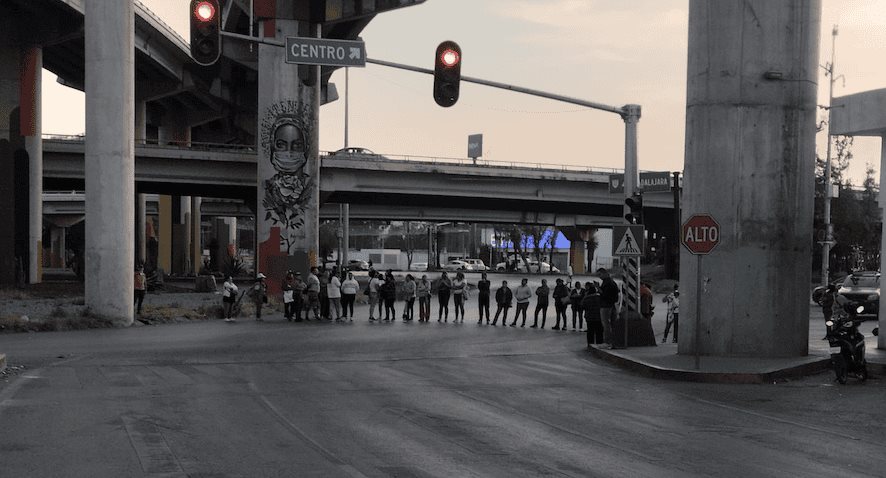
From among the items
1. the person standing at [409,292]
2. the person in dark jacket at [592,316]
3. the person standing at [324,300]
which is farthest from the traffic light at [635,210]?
the person standing at [324,300]

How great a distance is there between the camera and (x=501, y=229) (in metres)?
152

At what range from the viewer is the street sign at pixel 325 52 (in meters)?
22.2

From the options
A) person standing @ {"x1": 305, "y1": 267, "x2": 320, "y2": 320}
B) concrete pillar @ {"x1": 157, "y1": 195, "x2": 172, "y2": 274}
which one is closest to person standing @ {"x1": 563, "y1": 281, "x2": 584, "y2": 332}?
person standing @ {"x1": 305, "y1": 267, "x2": 320, "y2": 320}

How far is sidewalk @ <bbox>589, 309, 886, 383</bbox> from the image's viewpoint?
18.0 metres

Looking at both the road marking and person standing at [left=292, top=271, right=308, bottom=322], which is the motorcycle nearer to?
the road marking

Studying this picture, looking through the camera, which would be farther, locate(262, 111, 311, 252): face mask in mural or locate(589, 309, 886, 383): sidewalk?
locate(262, 111, 311, 252): face mask in mural

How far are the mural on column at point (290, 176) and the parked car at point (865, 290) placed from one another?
24.2 m

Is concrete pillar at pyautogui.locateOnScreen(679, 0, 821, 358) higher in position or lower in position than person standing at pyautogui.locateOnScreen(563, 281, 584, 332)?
higher

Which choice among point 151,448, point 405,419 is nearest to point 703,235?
point 405,419

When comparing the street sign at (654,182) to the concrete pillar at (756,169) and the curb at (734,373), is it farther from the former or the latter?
the curb at (734,373)

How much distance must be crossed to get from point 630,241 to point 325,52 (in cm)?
780

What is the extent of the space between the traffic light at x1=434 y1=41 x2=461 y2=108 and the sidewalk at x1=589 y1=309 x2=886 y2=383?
616 centimetres

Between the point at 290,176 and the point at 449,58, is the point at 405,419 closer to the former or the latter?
the point at 449,58

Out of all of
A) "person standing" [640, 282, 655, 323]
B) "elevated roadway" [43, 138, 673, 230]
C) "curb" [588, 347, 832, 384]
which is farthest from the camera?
"elevated roadway" [43, 138, 673, 230]
